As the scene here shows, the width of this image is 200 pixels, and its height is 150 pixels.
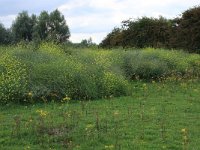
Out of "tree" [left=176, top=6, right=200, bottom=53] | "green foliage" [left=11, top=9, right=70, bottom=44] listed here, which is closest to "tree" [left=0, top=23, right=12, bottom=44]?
"green foliage" [left=11, top=9, right=70, bottom=44]

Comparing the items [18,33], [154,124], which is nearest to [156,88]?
[154,124]

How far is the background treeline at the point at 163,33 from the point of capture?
1312 inches

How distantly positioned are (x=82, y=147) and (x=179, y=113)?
4.18 metres

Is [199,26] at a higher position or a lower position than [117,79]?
higher

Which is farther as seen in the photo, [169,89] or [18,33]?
[18,33]

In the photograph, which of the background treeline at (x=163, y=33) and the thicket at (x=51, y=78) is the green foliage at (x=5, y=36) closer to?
the background treeline at (x=163, y=33)

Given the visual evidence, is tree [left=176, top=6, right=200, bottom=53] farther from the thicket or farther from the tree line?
the thicket

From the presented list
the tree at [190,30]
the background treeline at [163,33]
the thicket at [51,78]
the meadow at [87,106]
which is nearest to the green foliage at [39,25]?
the background treeline at [163,33]

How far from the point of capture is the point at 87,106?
12.2 meters

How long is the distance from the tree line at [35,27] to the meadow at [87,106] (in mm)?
26377

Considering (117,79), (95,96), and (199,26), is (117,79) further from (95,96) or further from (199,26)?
(199,26)

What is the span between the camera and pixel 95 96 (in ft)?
45.9

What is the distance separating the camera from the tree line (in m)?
45.8

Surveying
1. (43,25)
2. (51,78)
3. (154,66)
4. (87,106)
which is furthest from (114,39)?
(87,106)
